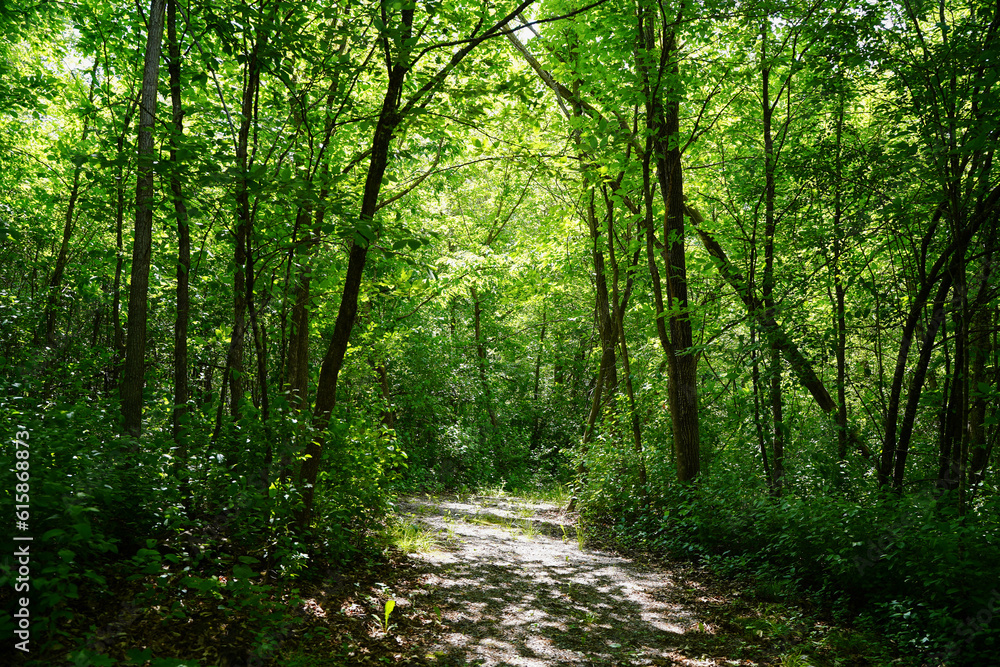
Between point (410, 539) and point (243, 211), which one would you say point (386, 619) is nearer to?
point (410, 539)

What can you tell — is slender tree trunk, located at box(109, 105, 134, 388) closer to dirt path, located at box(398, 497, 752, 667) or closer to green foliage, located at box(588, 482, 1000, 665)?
dirt path, located at box(398, 497, 752, 667)

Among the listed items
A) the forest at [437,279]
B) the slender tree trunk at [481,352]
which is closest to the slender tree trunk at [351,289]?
the forest at [437,279]

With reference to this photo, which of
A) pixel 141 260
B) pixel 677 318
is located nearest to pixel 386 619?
pixel 141 260

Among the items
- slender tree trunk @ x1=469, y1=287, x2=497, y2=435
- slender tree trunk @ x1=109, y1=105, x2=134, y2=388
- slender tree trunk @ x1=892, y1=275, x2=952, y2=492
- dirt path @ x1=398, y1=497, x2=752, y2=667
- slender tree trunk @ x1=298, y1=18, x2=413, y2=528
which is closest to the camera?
dirt path @ x1=398, y1=497, x2=752, y2=667

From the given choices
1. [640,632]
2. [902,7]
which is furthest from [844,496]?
[902,7]

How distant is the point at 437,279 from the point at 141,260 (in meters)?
3.32

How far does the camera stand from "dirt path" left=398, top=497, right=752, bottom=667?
448 centimetres

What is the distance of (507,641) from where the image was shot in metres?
4.66

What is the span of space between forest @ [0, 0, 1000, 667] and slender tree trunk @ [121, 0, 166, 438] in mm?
27

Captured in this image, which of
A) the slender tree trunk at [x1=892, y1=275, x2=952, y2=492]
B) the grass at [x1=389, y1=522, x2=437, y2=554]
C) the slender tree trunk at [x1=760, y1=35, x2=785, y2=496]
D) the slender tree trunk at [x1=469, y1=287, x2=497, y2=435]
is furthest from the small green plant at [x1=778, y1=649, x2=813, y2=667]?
the slender tree trunk at [x1=469, y1=287, x2=497, y2=435]

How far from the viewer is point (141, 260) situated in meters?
5.56

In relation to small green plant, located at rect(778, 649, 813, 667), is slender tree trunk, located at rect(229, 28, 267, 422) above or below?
above

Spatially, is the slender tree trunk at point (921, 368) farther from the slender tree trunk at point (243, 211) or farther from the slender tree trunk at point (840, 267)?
the slender tree trunk at point (243, 211)

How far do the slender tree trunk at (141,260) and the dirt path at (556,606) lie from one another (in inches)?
128
